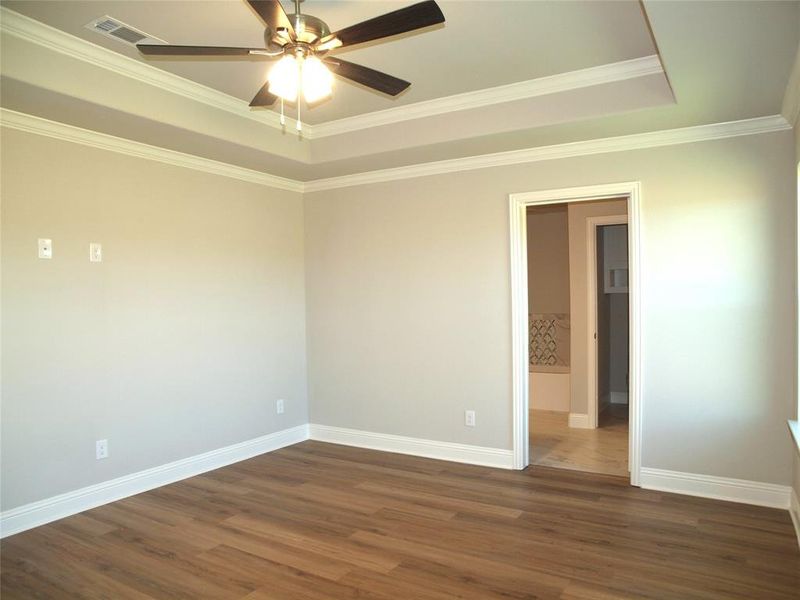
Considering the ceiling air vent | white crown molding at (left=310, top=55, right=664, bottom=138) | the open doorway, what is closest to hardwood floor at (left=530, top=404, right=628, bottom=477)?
the open doorway

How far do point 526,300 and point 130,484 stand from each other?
3220 millimetres

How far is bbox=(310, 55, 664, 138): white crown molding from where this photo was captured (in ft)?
11.2

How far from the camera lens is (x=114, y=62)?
3.27 m

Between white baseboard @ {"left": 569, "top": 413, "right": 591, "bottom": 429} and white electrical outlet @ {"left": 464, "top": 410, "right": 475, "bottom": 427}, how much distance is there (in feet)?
5.86

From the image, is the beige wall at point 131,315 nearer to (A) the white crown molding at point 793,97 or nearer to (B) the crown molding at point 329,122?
(B) the crown molding at point 329,122

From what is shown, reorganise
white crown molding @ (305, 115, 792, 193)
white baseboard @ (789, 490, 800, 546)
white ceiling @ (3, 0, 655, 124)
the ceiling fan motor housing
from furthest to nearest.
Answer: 1. white crown molding @ (305, 115, 792, 193)
2. white baseboard @ (789, 490, 800, 546)
3. white ceiling @ (3, 0, 655, 124)
4. the ceiling fan motor housing

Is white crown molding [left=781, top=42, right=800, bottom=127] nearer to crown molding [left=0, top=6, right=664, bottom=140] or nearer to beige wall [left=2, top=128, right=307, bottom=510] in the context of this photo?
crown molding [left=0, top=6, right=664, bottom=140]

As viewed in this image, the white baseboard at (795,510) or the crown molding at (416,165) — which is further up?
the crown molding at (416,165)

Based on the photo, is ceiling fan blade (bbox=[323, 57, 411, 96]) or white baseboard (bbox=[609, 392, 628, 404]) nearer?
ceiling fan blade (bbox=[323, 57, 411, 96])

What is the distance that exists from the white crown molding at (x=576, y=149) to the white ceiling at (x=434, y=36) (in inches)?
29.2

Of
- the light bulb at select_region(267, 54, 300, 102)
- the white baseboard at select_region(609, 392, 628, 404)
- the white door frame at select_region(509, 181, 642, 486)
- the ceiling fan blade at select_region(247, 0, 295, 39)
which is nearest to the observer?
the ceiling fan blade at select_region(247, 0, 295, 39)

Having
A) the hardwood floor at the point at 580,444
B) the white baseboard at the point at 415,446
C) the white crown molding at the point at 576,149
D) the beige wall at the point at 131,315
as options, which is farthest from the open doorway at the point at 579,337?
the beige wall at the point at 131,315

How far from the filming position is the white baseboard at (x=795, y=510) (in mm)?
3193

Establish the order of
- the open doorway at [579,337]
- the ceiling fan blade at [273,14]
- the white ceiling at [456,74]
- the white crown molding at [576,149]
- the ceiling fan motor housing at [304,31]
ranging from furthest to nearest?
the open doorway at [579,337] < the white crown molding at [576,149] < the white ceiling at [456,74] < the ceiling fan motor housing at [304,31] < the ceiling fan blade at [273,14]
